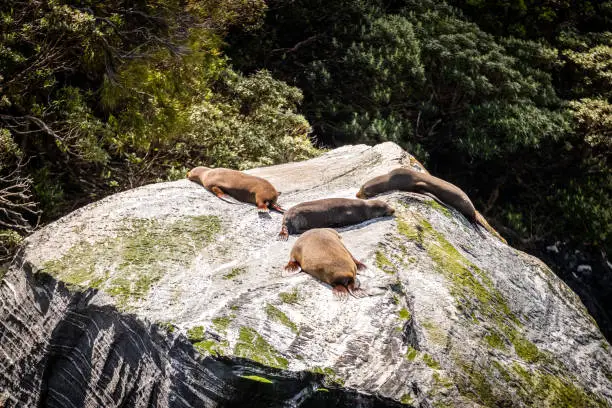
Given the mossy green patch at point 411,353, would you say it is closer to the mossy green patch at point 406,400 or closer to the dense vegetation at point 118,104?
the mossy green patch at point 406,400

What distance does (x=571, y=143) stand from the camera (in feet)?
56.4

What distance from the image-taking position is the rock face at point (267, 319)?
4.12m

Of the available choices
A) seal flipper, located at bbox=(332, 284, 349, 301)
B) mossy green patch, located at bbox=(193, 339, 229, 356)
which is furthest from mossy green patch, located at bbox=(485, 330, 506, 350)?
mossy green patch, located at bbox=(193, 339, 229, 356)

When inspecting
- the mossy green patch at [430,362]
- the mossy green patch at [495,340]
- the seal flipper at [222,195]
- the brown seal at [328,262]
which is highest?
the brown seal at [328,262]

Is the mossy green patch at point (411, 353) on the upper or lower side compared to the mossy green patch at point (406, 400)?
upper

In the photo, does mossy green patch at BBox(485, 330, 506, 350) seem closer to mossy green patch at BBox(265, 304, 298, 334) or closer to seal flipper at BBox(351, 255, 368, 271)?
seal flipper at BBox(351, 255, 368, 271)

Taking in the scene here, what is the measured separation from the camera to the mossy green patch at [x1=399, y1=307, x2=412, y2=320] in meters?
4.49

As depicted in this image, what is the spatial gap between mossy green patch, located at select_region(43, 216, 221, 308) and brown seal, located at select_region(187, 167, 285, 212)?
22.0 inches

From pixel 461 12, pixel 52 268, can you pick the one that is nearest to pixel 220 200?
pixel 52 268

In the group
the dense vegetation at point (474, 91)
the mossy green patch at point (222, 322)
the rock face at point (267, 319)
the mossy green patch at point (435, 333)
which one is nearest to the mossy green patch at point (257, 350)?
the rock face at point (267, 319)

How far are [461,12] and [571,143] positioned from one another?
504cm

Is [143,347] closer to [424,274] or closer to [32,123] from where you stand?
[424,274]

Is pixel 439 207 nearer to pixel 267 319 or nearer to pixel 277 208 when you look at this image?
pixel 277 208

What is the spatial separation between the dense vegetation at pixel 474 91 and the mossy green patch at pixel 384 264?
1078 centimetres
